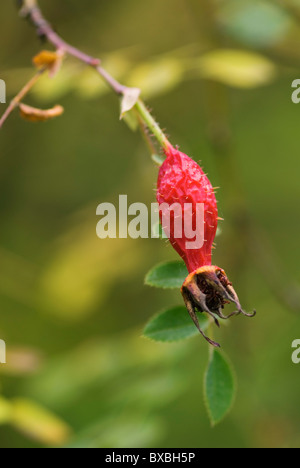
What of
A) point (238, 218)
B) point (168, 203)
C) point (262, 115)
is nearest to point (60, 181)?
point (262, 115)

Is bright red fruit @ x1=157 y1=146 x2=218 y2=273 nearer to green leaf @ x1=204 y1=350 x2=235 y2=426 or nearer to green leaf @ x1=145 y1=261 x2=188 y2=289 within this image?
green leaf @ x1=145 y1=261 x2=188 y2=289

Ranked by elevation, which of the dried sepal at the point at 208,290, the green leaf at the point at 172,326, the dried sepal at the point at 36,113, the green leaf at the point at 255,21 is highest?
the green leaf at the point at 255,21

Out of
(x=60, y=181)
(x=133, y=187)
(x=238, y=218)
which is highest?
(x=60, y=181)

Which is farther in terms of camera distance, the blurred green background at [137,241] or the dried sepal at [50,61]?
the blurred green background at [137,241]

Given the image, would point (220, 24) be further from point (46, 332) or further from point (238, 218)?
point (46, 332)

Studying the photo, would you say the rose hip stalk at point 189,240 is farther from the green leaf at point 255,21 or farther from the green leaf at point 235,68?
the green leaf at point 255,21

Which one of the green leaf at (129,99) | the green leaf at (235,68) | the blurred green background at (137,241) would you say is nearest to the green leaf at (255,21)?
the blurred green background at (137,241)

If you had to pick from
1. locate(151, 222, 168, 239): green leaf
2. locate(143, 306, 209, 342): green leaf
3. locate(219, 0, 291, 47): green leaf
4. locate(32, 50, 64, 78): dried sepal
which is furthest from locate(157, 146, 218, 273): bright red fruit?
locate(219, 0, 291, 47): green leaf
